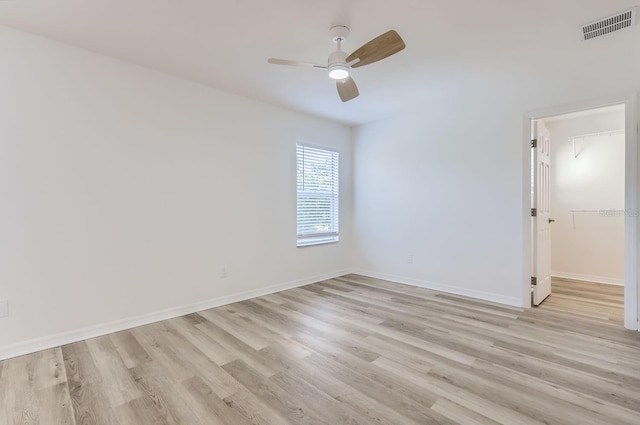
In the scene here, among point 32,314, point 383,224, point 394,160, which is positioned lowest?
point 32,314

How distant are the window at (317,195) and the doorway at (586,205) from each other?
2876 millimetres

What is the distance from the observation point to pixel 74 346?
8.20 feet

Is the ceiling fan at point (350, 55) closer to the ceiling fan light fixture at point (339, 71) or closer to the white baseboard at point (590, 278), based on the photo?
the ceiling fan light fixture at point (339, 71)

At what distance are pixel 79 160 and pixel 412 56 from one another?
3149mm

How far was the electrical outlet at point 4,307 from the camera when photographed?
2311 millimetres

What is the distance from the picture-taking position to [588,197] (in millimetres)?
4574

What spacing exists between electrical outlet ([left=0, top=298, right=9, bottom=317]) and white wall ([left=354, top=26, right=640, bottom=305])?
419cm

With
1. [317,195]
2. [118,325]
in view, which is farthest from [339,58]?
[118,325]

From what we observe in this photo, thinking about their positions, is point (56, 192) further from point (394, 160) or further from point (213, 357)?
point (394, 160)

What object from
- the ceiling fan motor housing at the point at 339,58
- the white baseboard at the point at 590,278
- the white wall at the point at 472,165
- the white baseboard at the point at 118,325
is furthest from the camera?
the white baseboard at the point at 590,278

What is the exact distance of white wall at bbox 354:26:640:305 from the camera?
9.48 ft

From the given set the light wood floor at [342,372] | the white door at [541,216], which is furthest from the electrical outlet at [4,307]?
the white door at [541,216]

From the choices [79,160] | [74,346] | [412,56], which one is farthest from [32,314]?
[412,56]

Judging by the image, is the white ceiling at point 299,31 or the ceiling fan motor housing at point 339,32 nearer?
the white ceiling at point 299,31
